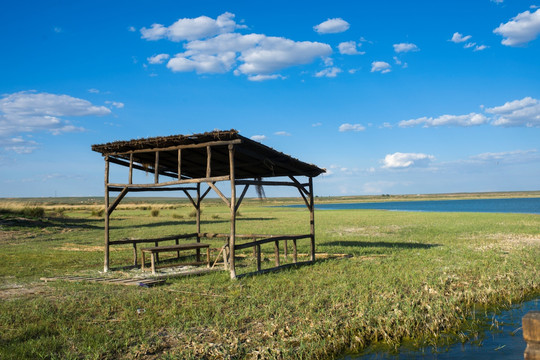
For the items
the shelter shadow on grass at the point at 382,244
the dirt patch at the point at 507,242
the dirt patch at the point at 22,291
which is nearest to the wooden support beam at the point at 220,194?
the dirt patch at the point at 22,291

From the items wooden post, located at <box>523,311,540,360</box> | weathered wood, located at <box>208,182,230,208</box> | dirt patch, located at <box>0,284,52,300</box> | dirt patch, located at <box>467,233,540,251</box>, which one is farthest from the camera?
dirt patch, located at <box>467,233,540,251</box>

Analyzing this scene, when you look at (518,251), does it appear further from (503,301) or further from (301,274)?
(301,274)

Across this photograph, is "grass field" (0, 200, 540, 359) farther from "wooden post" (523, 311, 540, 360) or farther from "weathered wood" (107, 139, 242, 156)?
"weathered wood" (107, 139, 242, 156)

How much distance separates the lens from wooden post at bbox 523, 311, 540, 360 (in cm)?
328

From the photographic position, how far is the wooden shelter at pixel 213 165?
Result: 1187cm

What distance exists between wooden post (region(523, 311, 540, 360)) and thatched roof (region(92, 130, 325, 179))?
353 inches

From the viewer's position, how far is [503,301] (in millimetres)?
9086

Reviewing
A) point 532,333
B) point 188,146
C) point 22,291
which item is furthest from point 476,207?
point 532,333

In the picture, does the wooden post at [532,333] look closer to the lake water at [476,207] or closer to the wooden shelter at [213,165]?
the wooden shelter at [213,165]

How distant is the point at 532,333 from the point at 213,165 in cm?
1394

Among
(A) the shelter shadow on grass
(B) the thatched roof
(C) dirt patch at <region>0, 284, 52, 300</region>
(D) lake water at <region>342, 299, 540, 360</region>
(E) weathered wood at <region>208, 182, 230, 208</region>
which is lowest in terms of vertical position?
(D) lake water at <region>342, 299, 540, 360</region>

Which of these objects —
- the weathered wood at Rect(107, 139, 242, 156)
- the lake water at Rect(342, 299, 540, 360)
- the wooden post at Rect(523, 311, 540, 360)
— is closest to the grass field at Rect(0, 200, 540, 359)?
the lake water at Rect(342, 299, 540, 360)

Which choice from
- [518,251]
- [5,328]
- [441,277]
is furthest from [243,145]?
[518,251]

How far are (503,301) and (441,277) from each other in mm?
1687
